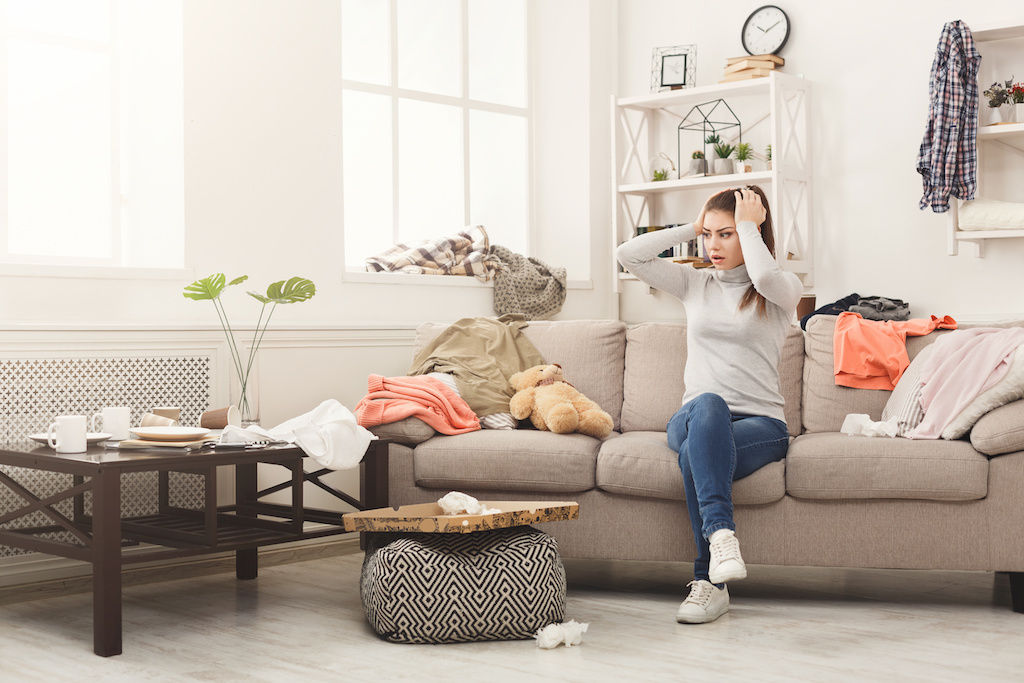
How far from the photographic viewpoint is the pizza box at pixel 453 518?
267cm

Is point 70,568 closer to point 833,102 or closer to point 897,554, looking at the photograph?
point 897,554

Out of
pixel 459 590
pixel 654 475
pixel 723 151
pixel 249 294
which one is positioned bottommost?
pixel 459 590

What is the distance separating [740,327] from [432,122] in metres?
2.15

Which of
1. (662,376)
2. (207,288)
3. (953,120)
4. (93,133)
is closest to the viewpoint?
(207,288)

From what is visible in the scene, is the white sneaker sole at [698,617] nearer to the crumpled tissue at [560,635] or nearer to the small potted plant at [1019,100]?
the crumpled tissue at [560,635]

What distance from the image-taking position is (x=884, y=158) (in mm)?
4398

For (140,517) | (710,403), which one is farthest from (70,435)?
(710,403)

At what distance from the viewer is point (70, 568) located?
3355 millimetres

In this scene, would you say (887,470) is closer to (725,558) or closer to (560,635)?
(725,558)

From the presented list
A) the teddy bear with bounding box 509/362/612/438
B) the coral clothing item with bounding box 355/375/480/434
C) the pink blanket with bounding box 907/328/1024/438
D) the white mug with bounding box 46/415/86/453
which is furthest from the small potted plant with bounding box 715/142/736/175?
the white mug with bounding box 46/415/86/453

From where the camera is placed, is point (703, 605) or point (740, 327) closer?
point (703, 605)

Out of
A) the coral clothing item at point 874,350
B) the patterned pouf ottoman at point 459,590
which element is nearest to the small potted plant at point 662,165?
the coral clothing item at point 874,350

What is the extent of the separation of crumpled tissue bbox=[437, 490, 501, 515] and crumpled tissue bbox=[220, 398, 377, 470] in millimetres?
309

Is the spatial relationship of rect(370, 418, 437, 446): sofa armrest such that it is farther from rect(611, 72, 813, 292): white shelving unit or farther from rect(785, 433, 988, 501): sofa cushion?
rect(611, 72, 813, 292): white shelving unit
